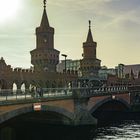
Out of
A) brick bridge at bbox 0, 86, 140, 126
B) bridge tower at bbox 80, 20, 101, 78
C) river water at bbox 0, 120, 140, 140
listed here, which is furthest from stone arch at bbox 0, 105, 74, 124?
bridge tower at bbox 80, 20, 101, 78

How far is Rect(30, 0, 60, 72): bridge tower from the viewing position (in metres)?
84.6

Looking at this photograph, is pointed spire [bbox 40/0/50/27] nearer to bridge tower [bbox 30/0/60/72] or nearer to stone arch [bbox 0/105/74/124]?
bridge tower [bbox 30/0/60/72]

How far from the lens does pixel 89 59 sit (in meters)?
103

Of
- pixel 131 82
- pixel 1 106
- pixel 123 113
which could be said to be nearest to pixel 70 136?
pixel 1 106

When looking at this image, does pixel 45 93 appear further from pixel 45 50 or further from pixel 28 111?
pixel 45 50

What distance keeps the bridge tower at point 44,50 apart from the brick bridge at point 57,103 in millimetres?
17914

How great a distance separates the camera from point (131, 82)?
11931 centimetres

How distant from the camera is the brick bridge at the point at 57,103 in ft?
127

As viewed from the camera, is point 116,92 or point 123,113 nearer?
point 116,92

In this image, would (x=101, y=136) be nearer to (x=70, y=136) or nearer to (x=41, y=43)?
(x=70, y=136)


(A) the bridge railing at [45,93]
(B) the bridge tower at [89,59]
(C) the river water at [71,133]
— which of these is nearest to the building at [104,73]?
(B) the bridge tower at [89,59]

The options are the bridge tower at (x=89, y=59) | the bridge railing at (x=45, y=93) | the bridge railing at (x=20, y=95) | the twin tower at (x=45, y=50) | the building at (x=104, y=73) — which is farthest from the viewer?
the building at (x=104, y=73)

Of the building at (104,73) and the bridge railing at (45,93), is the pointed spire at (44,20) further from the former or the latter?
the bridge railing at (45,93)

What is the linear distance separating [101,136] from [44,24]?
44231 mm
